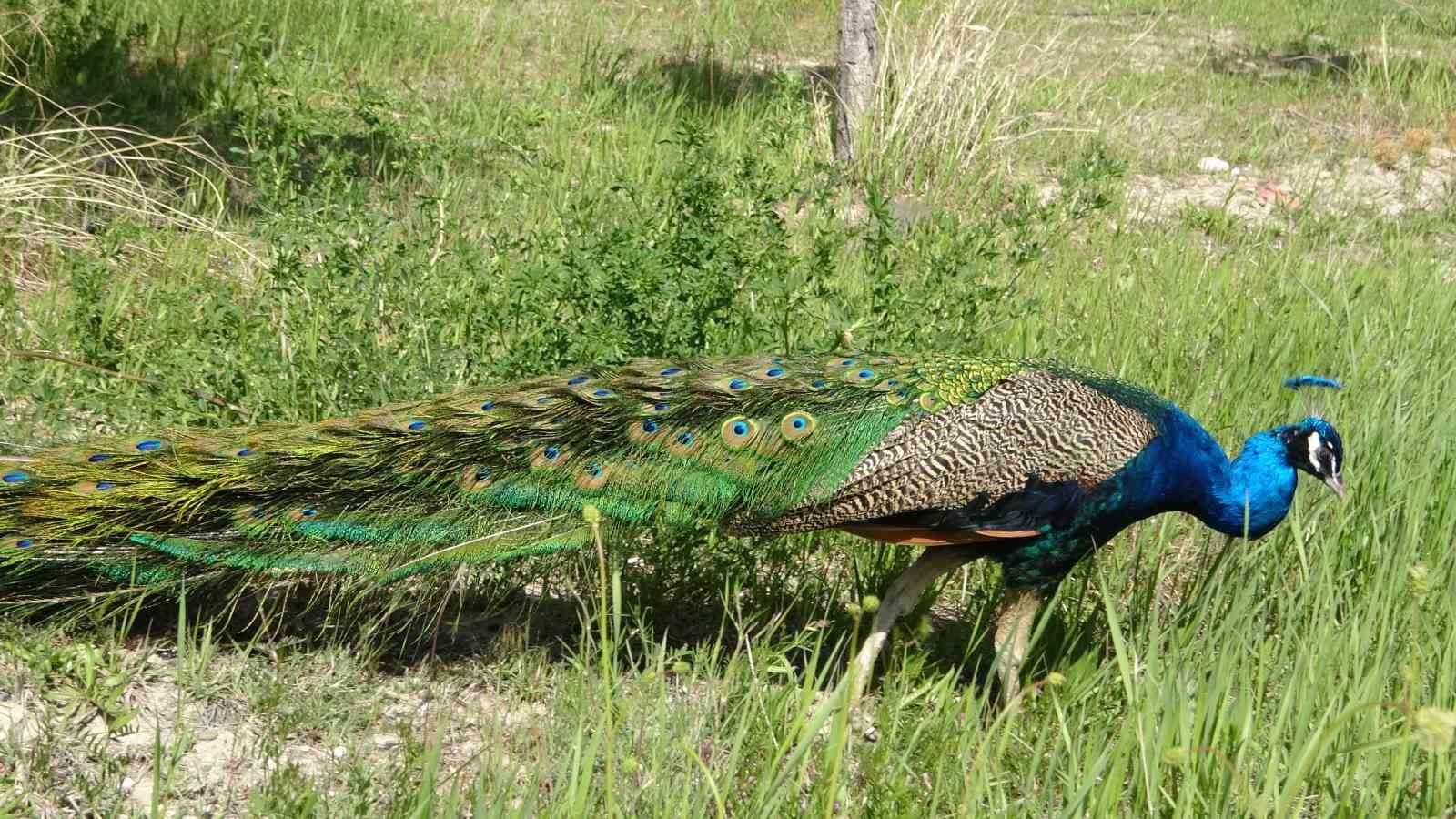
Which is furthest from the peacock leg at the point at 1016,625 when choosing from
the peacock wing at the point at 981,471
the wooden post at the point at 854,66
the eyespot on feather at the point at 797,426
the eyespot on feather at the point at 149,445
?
the wooden post at the point at 854,66

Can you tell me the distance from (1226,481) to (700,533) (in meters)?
1.25

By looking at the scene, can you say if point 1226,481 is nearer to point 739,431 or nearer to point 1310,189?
point 739,431

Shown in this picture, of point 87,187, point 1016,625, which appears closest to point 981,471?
point 1016,625

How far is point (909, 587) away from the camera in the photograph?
3361 millimetres

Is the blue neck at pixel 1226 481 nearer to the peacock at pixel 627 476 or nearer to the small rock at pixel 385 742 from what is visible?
the peacock at pixel 627 476

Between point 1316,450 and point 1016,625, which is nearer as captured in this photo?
point 1016,625

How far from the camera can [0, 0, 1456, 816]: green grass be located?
2514 millimetres

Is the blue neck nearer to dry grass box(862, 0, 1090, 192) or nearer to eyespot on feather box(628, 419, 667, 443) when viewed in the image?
eyespot on feather box(628, 419, 667, 443)

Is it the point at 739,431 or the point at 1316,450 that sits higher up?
the point at 1316,450

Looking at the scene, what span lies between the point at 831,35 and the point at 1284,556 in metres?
6.92

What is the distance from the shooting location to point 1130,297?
17.3ft

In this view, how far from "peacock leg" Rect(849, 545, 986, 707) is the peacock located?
0.09ft

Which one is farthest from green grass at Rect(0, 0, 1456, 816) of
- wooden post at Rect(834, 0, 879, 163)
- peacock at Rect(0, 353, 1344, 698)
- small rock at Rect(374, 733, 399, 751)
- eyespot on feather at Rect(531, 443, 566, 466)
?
eyespot on feather at Rect(531, 443, 566, 466)

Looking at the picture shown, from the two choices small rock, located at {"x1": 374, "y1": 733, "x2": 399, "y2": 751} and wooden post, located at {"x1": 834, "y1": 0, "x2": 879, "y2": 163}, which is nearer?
small rock, located at {"x1": 374, "y1": 733, "x2": 399, "y2": 751}
